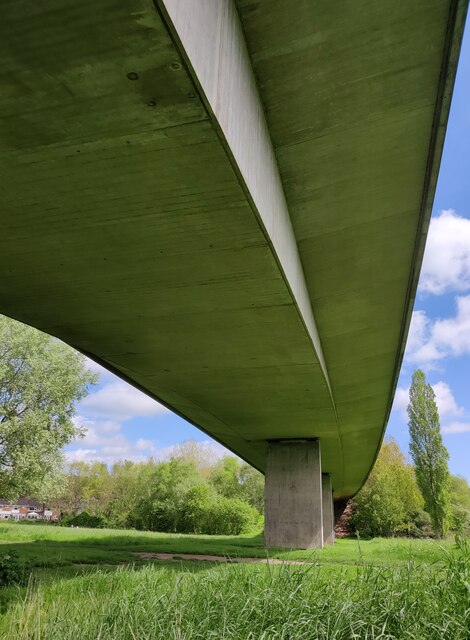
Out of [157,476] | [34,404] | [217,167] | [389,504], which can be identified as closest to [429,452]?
[389,504]

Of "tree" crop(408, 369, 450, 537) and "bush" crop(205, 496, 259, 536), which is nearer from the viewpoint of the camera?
"tree" crop(408, 369, 450, 537)

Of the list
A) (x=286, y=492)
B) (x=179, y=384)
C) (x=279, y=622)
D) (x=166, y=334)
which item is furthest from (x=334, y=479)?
(x=279, y=622)

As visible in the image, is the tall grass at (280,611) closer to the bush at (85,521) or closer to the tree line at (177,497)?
the tree line at (177,497)

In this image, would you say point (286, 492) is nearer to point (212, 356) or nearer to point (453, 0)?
point (212, 356)

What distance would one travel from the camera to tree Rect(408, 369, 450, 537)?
126ft

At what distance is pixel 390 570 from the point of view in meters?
5.01

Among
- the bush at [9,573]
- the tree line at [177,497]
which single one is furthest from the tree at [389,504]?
the bush at [9,573]

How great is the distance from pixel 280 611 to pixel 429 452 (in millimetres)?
40884

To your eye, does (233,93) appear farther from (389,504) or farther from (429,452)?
(389,504)

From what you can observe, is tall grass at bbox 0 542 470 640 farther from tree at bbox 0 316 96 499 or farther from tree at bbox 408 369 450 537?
tree at bbox 408 369 450 537

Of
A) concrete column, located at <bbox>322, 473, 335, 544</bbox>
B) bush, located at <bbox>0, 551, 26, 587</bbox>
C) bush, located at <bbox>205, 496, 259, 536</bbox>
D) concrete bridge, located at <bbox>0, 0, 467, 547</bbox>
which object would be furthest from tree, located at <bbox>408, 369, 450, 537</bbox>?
bush, located at <bbox>0, 551, 26, 587</bbox>

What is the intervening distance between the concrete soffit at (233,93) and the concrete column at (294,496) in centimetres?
1281

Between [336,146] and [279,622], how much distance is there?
4089mm

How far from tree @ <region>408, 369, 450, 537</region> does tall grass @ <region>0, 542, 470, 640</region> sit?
3695 cm
